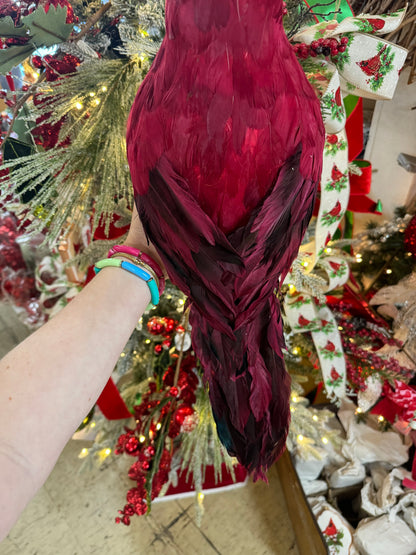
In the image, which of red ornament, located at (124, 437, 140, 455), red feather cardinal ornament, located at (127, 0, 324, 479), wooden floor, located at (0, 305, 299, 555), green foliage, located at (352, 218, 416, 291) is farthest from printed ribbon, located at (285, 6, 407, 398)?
wooden floor, located at (0, 305, 299, 555)

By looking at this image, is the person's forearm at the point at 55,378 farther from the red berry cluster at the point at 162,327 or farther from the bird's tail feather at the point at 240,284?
the red berry cluster at the point at 162,327

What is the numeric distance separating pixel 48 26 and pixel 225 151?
0.28 metres

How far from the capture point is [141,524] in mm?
899

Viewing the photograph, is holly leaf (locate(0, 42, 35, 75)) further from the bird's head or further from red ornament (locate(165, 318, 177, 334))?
red ornament (locate(165, 318, 177, 334))

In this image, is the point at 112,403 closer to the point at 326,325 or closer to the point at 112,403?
the point at 112,403

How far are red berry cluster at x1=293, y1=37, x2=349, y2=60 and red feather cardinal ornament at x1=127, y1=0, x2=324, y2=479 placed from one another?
5.4 inches

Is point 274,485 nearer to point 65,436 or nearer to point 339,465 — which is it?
point 339,465

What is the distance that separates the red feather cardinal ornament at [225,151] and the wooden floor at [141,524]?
779mm

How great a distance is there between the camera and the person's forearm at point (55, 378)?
0.25 metres

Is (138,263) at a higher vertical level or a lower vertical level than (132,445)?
higher

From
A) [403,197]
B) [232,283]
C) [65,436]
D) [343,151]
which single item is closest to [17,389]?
[65,436]

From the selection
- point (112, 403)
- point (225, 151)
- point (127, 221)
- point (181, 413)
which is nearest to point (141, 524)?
point (112, 403)

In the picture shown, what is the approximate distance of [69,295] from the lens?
0.94 meters

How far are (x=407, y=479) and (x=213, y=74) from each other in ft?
2.90
